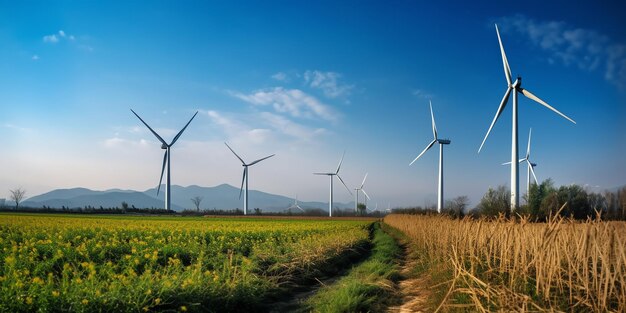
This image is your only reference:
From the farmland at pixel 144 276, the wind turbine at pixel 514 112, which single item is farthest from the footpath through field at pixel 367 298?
the wind turbine at pixel 514 112

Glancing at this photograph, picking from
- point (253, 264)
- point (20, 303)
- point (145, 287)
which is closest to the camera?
point (20, 303)

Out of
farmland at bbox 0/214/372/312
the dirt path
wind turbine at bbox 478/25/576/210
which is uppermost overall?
wind turbine at bbox 478/25/576/210

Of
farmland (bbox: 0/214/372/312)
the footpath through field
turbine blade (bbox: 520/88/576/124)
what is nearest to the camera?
farmland (bbox: 0/214/372/312)

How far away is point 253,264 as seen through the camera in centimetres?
1232

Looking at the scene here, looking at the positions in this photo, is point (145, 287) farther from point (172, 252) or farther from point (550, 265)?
point (550, 265)

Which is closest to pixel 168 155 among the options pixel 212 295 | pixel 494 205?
pixel 494 205

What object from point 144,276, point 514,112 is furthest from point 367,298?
point 514,112

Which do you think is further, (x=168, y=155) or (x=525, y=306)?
(x=168, y=155)

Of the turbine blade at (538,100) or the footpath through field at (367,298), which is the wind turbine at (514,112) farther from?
the footpath through field at (367,298)

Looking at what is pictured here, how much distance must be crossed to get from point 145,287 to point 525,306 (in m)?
6.24

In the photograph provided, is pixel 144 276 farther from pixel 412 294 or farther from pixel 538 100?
pixel 538 100

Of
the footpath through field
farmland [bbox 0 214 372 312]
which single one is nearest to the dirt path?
the footpath through field

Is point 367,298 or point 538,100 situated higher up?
point 538,100

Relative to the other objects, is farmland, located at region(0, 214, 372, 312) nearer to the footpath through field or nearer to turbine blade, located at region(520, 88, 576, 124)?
the footpath through field
